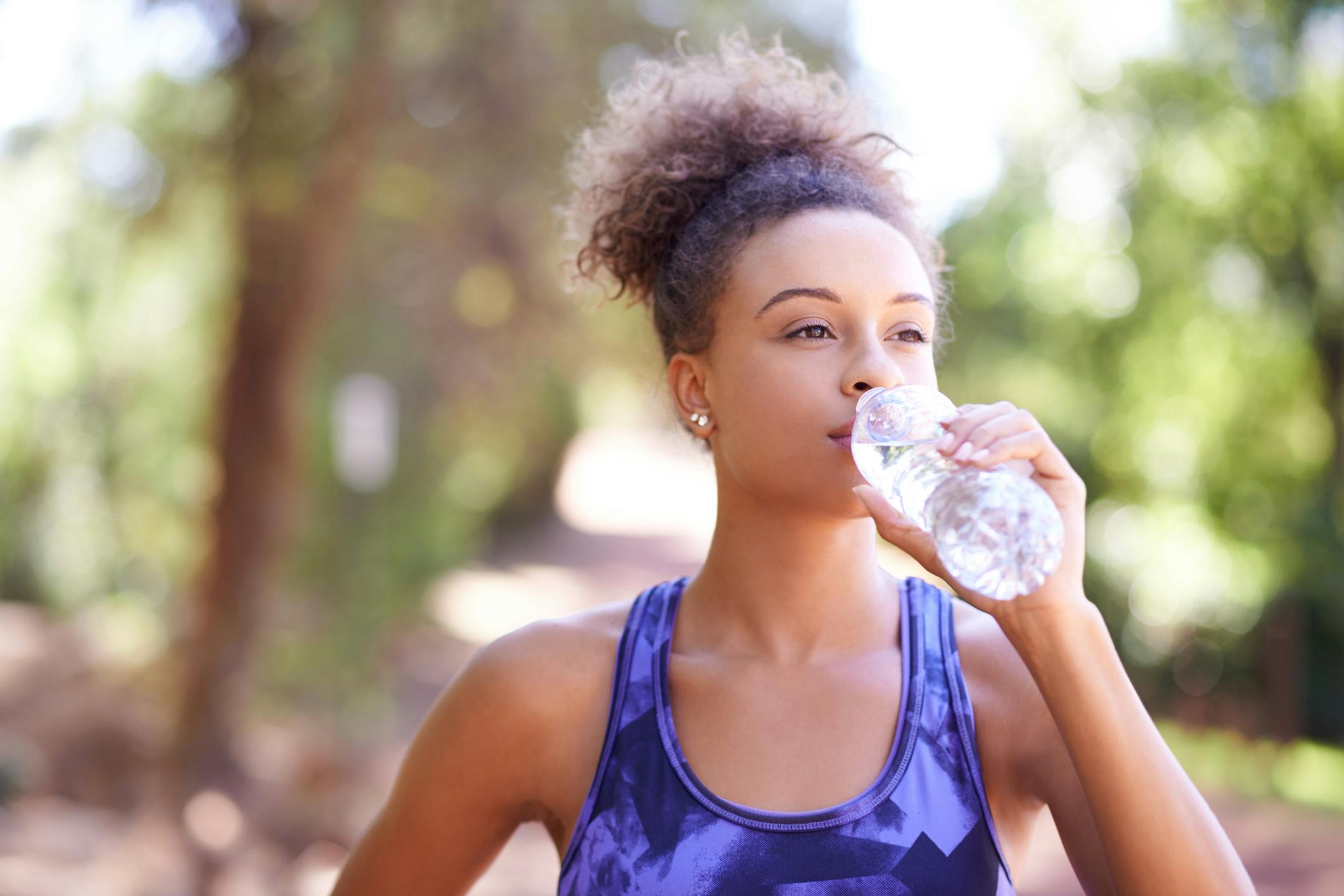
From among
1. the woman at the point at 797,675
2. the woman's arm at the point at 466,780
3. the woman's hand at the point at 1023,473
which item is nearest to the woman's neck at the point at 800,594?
the woman at the point at 797,675

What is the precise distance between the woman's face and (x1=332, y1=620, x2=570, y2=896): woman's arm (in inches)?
19.7

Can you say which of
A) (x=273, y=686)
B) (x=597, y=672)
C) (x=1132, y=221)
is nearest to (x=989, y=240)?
(x=1132, y=221)

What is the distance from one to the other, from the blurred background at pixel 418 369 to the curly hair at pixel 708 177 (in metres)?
0.19

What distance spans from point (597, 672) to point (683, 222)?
0.82m

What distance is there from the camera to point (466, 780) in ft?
6.23

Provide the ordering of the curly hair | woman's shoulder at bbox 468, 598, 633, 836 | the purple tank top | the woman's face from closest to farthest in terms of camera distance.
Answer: the purple tank top, the woman's face, woman's shoulder at bbox 468, 598, 633, 836, the curly hair

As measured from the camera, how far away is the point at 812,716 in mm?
1789

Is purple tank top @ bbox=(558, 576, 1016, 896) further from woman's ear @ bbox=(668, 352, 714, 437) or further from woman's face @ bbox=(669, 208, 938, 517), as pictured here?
woman's ear @ bbox=(668, 352, 714, 437)

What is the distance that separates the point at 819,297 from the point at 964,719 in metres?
0.66

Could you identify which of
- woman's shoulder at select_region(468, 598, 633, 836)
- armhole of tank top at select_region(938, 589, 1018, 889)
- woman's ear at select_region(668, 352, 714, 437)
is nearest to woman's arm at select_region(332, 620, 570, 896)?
woman's shoulder at select_region(468, 598, 633, 836)

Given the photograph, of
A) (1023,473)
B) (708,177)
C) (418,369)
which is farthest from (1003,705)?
(418,369)

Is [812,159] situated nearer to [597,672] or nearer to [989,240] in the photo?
[597,672]

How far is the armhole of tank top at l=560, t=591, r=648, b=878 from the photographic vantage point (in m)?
1.76

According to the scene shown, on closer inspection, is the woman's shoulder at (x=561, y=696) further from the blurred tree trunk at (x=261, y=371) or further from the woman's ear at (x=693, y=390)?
the blurred tree trunk at (x=261, y=371)
